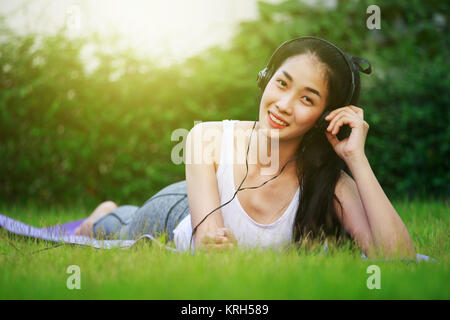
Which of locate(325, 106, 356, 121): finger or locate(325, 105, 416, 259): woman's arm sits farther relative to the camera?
locate(325, 106, 356, 121): finger

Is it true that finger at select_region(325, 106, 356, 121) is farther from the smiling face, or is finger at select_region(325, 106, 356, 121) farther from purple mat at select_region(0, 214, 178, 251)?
purple mat at select_region(0, 214, 178, 251)

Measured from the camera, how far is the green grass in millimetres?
1883

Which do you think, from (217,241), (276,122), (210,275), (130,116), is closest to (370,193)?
(276,122)

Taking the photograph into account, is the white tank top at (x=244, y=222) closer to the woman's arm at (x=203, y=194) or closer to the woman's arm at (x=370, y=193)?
the woman's arm at (x=203, y=194)

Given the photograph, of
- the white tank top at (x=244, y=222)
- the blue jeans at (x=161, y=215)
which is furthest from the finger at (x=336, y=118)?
the blue jeans at (x=161, y=215)

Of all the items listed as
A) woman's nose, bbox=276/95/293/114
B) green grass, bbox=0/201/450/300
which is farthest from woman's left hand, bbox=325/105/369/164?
green grass, bbox=0/201/450/300


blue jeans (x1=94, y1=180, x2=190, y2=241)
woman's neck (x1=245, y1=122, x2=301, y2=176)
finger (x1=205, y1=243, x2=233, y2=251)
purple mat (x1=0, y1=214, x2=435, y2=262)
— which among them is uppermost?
woman's neck (x1=245, y1=122, x2=301, y2=176)

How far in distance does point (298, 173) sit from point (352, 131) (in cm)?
47

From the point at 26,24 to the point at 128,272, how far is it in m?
4.90

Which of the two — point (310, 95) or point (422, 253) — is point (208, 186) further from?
point (422, 253)

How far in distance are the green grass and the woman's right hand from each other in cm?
9

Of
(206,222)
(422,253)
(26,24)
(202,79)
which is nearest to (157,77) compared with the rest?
(202,79)

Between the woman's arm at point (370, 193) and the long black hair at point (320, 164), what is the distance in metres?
0.10

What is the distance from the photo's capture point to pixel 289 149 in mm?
3082
